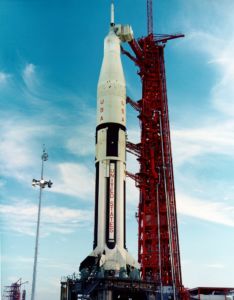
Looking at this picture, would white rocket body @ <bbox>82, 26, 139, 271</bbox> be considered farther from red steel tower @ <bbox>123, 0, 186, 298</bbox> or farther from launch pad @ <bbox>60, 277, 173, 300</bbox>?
red steel tower @ <bbox>123, 0, 186, 298</bbox>

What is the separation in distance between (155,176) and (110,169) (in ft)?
42.5

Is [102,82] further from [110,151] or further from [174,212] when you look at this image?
[174,212]

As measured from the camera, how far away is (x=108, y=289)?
45156 millimetres

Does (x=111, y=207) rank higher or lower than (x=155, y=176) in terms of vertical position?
lower

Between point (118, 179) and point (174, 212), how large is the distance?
1471 cm

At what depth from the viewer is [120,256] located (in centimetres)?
4647

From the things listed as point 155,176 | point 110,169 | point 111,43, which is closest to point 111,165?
point 110,169

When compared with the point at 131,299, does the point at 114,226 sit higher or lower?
higher

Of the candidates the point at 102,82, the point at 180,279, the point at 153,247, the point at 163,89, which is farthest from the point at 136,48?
the point at 180,279

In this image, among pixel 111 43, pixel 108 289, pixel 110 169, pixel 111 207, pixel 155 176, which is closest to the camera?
pixel 108 289

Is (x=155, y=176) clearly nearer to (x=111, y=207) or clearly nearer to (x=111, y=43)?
(x=111, y=207)

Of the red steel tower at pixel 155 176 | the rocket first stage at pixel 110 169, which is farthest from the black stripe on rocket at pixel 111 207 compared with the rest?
the red steel tower at pixel 155 176

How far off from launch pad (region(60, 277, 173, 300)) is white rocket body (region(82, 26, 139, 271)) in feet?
5.75

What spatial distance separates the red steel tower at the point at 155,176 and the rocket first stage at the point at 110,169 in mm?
8996
